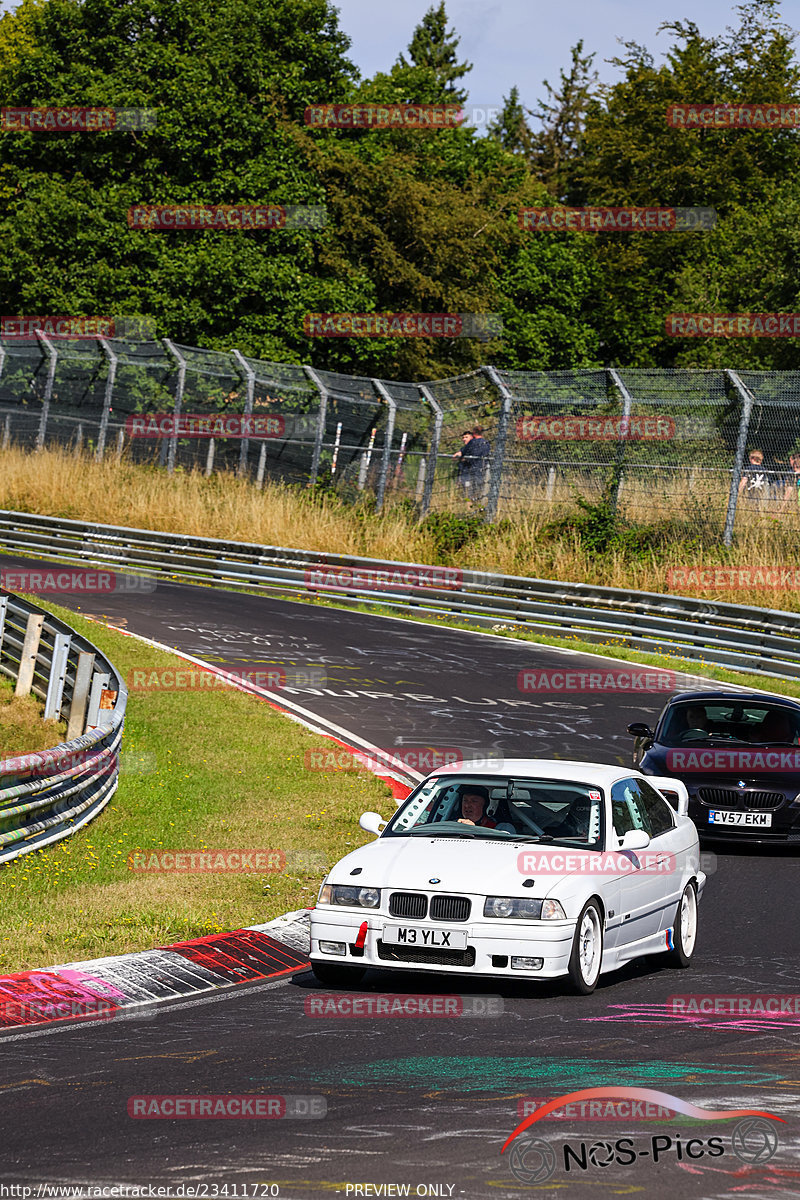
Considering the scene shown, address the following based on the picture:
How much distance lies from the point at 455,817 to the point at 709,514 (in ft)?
61.5

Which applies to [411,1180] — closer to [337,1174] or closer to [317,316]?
[337,1174]

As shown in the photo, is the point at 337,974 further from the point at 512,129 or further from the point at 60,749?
the point at 512,129

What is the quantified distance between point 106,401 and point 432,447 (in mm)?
9769

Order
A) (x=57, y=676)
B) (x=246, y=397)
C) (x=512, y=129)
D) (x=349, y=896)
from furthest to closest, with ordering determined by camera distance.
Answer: (x=512, y=129)
(x=246, y=397)
(x=57, y=676)
(x=349, y=896)

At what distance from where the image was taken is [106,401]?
1492 inches

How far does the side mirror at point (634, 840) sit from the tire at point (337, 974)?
5.93ft

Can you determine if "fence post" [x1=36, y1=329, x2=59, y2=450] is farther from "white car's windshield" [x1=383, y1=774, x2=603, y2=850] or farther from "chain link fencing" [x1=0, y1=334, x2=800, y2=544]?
"white car's windshield" [x1=383, y1=774, x2=603, y2=850]

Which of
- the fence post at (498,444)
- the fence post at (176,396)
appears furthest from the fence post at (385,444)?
the fence post at (176,396)

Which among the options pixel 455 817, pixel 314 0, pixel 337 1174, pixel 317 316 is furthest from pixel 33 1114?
pixel 314 0

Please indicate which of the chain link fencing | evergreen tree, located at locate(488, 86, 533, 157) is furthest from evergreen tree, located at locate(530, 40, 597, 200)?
the chain link fencing

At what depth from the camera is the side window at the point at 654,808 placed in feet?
34.3
